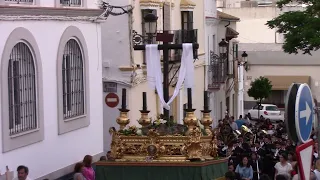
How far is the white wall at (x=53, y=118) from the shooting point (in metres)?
13.4

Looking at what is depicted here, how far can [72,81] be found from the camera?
1564 centimetres

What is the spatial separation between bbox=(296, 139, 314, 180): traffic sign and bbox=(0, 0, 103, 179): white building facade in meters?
6.79

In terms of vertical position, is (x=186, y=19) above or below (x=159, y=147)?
above

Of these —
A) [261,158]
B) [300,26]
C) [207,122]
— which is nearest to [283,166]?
[261,158]

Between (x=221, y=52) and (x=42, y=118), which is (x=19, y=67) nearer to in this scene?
(x=42, y=118)

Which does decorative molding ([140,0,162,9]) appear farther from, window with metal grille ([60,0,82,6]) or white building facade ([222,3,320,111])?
white building facade ([222,3,320,111])

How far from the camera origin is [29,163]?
13602 mm

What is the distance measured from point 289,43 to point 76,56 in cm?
1449

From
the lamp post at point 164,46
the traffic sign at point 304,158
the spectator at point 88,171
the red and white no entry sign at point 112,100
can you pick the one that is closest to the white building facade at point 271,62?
the red and white no entry sign at point 112,100

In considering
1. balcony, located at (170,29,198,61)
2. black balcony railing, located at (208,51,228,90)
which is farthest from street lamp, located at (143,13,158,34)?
black balcony railing, located at (208,51,228,90)

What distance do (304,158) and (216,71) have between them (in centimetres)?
2840

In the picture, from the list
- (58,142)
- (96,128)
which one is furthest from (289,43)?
A: (58,142)

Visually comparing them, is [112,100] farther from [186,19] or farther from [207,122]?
[186,19]

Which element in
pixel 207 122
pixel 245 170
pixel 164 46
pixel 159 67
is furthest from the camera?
pixel 245 170
